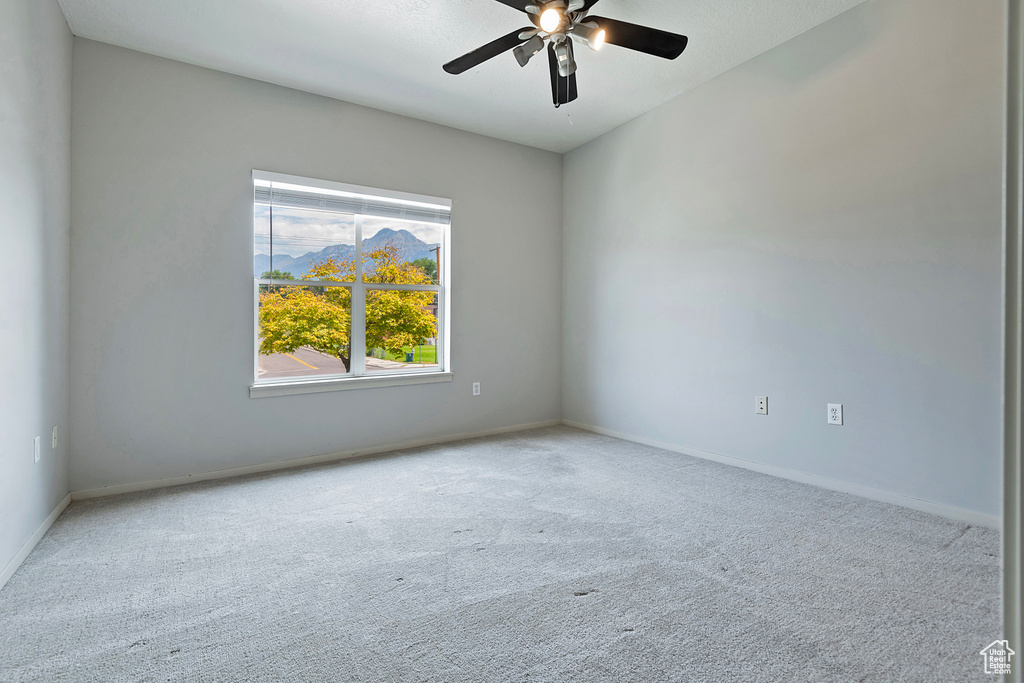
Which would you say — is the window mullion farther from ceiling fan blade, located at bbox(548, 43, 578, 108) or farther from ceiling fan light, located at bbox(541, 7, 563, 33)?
ceiling fan light, located at bbox(541, 7, 563, 33)

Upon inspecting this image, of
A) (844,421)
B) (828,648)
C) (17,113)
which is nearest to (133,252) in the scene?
(17,113)

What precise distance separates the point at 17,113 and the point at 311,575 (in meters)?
2.18

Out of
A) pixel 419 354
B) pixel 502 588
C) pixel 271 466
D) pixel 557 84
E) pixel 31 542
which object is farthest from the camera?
pixel 419 354

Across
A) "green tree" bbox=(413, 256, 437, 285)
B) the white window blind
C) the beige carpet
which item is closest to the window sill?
the beige carpet

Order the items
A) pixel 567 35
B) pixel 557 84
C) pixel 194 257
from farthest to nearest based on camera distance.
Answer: pixel 194 257 → pixel 557 84 → pixel 567 35

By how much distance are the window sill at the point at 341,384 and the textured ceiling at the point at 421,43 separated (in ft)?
6.71

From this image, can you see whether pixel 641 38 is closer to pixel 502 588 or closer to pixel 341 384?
pixel 502 588

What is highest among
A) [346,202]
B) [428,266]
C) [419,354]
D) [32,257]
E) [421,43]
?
[421,43]

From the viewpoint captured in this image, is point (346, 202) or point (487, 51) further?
point (346, 202)

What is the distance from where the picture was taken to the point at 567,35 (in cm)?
250

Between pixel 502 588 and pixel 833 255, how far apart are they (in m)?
2.53

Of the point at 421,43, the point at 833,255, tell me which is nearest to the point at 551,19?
the point at 421,43

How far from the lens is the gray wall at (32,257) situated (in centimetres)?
196

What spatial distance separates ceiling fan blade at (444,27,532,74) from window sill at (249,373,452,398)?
2220 mm
